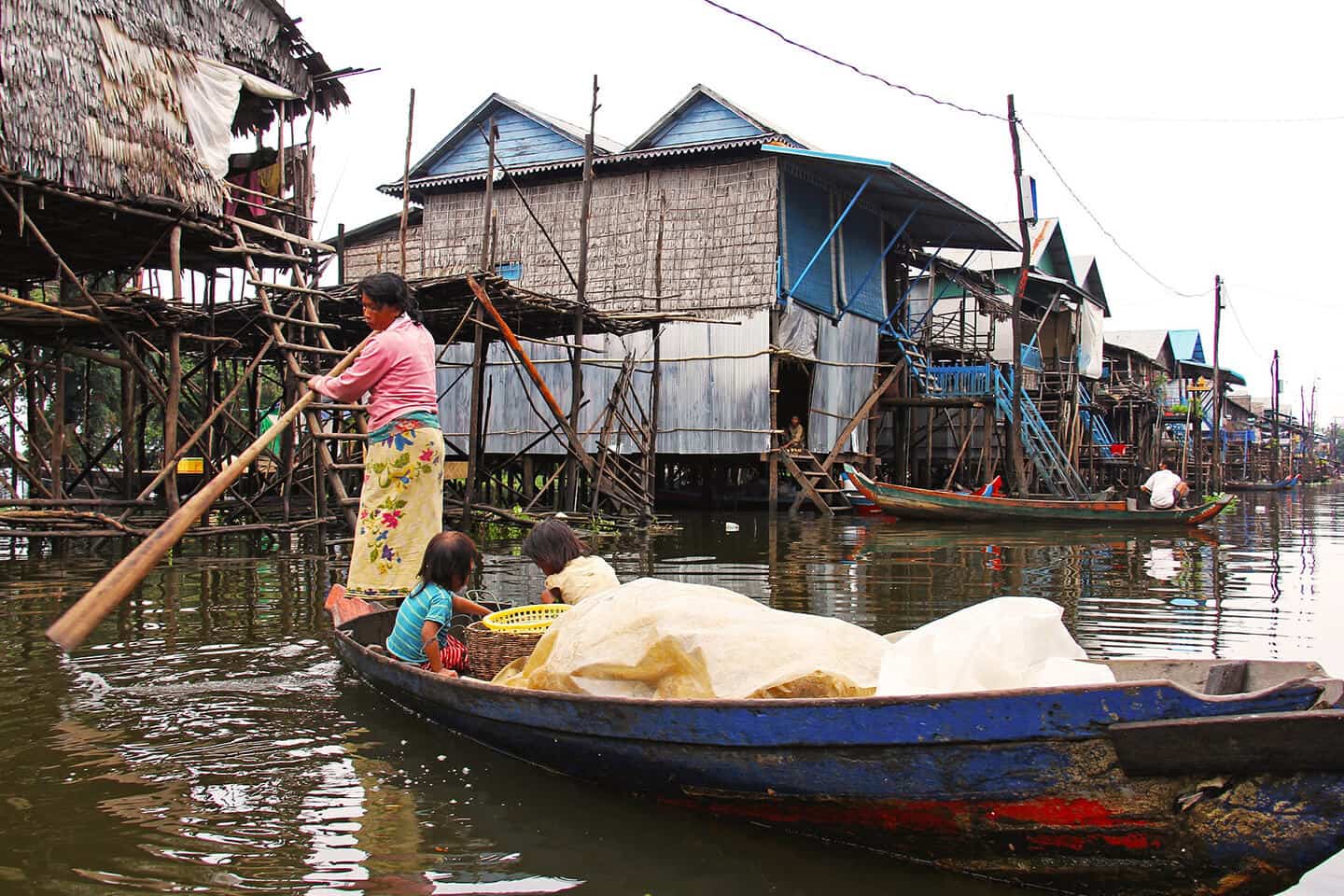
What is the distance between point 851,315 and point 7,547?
542 inches

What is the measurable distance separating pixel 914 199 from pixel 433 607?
15684 millimetres

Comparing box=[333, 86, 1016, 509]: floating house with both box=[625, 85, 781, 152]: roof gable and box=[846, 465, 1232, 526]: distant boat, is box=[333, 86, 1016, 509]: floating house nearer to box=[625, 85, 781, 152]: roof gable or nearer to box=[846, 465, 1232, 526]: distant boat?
box=[625, 85, 781, 152]: roof gable

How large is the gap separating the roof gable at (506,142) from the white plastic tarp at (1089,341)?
15.4m

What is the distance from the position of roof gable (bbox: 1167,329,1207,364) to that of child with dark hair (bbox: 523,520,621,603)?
41.5 meters

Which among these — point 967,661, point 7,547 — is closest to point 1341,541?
point 967,661

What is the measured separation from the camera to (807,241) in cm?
1803

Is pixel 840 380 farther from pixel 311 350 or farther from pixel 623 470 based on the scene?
pixel 311 350

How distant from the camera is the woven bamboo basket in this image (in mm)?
4422

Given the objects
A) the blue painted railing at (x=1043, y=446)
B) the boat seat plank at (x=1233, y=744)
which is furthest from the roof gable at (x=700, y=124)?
the boat seat plank at (x=1233, y=744)

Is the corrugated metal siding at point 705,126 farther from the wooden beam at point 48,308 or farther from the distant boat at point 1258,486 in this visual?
the distant boat at point 1258,486

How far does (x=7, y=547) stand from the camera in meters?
11.7

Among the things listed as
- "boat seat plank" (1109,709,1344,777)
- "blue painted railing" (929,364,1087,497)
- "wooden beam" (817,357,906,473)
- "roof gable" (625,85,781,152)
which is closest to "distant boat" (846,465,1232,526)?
"wooden beam" (817,357,906,473)

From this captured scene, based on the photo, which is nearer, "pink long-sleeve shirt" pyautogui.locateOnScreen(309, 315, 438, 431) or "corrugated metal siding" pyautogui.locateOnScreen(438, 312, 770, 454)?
"pink long-sleeve shirt" pyautogui.locateOnScreen(309, 315, 438, 431)

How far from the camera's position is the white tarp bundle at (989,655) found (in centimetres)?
302
